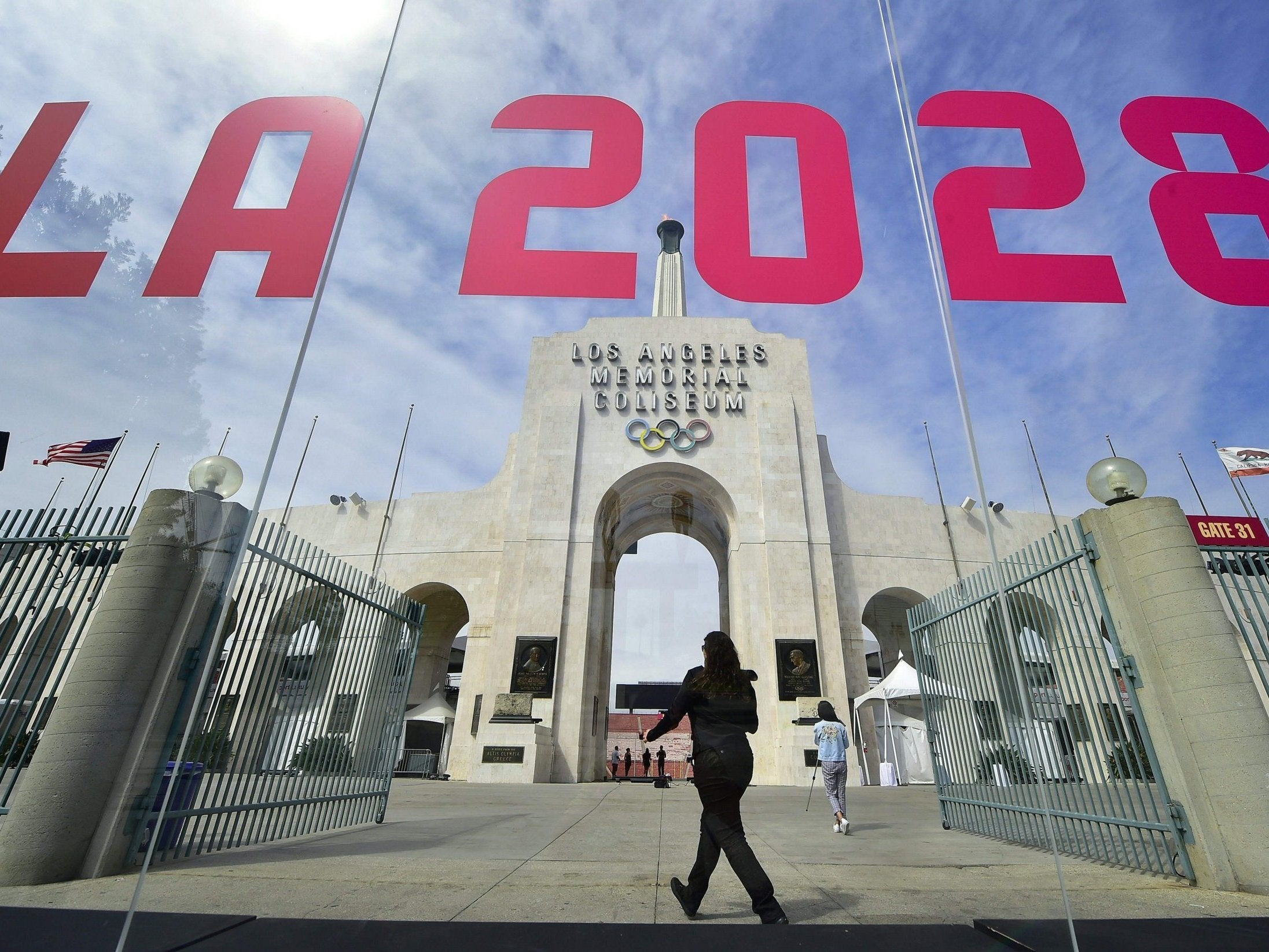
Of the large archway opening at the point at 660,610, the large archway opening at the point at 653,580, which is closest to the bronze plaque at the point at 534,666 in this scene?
the large archway opening at the point at 653,580

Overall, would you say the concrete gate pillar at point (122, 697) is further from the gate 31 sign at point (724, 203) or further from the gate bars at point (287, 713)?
the gate 31 sign at point (724, 203)

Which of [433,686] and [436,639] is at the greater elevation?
[436,639]

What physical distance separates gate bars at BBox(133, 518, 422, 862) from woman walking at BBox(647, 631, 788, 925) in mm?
3151

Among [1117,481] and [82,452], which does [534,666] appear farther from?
[1117,481]

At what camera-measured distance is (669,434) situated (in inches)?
917

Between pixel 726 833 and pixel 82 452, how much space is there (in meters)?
5.78

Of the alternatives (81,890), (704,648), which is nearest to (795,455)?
(704,648)

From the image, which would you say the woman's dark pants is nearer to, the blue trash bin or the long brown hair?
the long brown hair

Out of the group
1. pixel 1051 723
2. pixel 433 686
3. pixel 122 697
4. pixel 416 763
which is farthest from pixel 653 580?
pixel 122 697

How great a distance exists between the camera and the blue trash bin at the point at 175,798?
4.34 metres

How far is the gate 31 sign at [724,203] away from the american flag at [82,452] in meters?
1.47

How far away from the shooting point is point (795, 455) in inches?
901

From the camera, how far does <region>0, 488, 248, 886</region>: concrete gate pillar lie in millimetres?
3932

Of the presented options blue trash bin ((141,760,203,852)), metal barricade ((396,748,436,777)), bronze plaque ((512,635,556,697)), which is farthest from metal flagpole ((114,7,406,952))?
metal barricade ((396,748,436,777))
